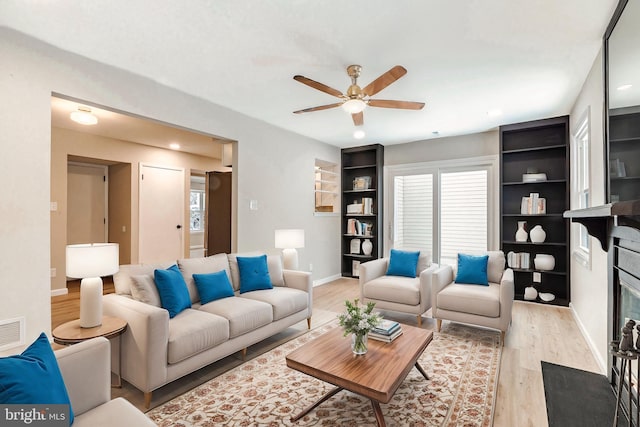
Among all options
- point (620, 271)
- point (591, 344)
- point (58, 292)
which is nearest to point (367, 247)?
point (591, 344)

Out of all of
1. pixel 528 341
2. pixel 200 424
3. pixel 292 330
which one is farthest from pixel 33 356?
pixel 528 341

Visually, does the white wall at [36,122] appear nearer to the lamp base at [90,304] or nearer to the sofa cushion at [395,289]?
the lamp base at [90,304]

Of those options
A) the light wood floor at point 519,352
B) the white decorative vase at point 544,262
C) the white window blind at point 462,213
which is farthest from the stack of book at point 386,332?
the white window blind at point 462,213

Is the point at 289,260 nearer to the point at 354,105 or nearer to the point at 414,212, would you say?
the point at 354,105

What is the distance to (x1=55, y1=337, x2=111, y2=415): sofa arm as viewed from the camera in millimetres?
1420

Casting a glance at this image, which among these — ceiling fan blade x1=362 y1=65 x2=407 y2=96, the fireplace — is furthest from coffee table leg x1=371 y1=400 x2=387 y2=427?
ceiling fan blade x1=362 y1=65 x2=407 y2=96

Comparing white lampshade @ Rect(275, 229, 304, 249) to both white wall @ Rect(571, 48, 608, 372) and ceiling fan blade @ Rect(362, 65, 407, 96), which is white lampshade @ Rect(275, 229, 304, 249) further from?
white wall @ Rect(571, 48, 608, 372)

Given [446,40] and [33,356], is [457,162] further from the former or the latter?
[33,356]

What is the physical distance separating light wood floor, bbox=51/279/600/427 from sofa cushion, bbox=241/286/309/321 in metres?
0.30

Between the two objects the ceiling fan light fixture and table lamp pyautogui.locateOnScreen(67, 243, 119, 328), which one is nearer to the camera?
table lamp pyautogui.locateOnScreen(67, 243, 119, 328)

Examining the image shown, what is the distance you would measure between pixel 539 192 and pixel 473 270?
1.96 m

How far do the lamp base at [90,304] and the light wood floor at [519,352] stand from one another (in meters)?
0.57

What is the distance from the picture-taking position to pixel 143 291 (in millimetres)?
2496

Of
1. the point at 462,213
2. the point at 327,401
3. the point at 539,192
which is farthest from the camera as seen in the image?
the point at 462,213
